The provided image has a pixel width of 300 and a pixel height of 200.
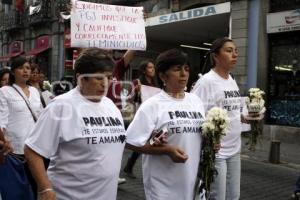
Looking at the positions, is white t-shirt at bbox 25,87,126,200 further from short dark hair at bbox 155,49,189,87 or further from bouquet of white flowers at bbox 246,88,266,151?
bouquet of white flowers at bbox 246,88,266,151

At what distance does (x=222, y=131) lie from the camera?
3.49 m

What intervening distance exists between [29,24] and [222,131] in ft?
92.0

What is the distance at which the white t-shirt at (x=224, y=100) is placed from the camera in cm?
439

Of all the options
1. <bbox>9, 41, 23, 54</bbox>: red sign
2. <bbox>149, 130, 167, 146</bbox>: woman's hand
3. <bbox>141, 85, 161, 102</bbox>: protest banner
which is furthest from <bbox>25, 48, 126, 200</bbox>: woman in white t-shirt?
<bbox>9, 41, 23, 54</bbox>: red sign

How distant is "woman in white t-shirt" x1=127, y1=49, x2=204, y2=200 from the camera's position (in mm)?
3375

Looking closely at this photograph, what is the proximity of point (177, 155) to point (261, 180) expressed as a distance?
5.12m

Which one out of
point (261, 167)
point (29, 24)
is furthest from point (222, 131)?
point (29, 24)

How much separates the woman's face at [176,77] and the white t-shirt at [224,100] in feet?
2.87

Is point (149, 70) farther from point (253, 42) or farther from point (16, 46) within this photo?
point (16, 46)

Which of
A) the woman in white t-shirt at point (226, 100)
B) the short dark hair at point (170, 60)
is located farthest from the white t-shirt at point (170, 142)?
the woman in white t-shirt at point (226, 100)

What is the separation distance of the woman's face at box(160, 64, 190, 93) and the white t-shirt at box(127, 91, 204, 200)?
0.42ft

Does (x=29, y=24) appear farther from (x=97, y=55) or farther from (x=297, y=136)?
(x=97, y=55)

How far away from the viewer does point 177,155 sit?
10.6 feet

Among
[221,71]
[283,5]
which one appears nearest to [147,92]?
[221,71]
